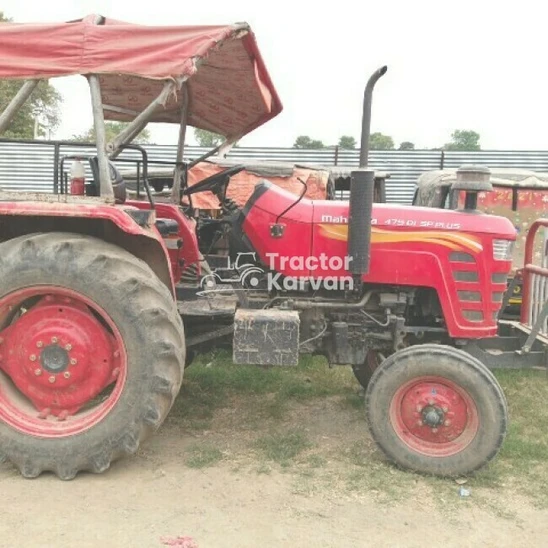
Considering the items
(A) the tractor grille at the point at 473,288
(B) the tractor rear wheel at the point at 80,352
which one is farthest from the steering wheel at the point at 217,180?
(A) the tractor grille at the point at 473,288

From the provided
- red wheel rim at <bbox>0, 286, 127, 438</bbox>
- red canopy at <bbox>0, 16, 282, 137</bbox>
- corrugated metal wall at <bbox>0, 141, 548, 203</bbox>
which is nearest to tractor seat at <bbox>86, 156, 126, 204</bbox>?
red canopy at <bbox>0, 16, 282, 137</bbox>

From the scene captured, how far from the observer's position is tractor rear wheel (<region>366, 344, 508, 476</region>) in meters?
3.31

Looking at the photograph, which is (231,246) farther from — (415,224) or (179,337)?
(415,224)

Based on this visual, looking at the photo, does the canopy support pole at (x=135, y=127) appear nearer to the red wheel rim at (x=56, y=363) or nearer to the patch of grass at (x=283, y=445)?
the red wheel rim at (x=56, y=363)

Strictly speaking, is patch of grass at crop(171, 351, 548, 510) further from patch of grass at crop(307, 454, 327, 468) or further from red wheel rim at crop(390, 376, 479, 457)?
red wheel rim at crop(390, 376, 479, 457)

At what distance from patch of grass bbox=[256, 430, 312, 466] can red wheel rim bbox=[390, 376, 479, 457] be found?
0.64 metres

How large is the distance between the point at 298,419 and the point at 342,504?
1223 mm

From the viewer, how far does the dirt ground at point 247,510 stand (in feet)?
9.01

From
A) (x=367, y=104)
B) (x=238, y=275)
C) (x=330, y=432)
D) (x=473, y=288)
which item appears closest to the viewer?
(x=367, y=104)

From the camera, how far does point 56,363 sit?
3291 millimetres

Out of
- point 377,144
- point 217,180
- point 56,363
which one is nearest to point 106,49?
point 217,180

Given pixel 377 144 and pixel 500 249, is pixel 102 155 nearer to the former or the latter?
pixel 500 249

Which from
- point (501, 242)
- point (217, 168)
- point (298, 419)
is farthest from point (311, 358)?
point (217, 168)

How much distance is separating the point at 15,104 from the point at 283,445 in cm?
254
